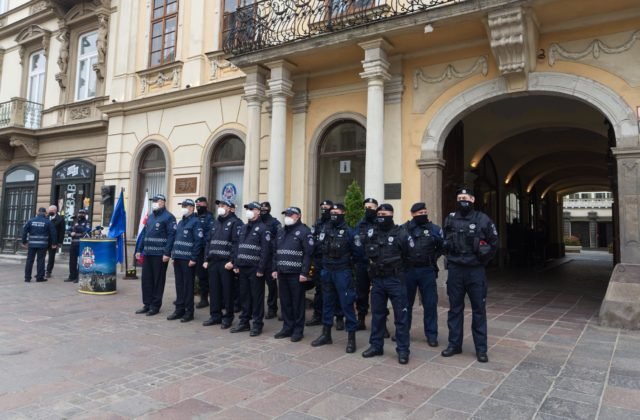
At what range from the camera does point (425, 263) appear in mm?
5867

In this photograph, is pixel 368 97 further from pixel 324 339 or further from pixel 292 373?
pixel 292 373

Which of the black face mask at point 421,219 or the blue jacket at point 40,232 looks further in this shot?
the blue jacket at point 40,232

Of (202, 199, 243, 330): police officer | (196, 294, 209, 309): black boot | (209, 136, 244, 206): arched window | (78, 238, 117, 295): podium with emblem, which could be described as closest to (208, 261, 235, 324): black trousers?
(202, 199, 243, 330): police officer

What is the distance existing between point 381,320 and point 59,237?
1030 cm

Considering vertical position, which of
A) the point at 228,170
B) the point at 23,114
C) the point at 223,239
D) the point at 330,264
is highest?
the point at 23,114

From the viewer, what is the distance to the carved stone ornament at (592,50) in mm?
7535

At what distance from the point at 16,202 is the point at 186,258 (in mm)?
13657

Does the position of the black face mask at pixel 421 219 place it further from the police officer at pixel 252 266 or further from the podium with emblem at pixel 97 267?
the podium with emblem at pixel 97 267

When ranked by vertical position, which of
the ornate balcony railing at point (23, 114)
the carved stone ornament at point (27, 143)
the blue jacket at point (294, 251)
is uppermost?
the ornate balcony railing at point (23, 114)

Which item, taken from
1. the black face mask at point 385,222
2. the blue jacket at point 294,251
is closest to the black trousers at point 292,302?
the blue jacket at point 294,251

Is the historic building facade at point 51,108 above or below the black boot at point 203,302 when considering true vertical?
above

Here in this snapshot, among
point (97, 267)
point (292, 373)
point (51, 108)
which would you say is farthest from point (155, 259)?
point (51, 108)

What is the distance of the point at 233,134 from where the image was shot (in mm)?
12062

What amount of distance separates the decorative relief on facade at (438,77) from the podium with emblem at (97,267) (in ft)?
22.3
